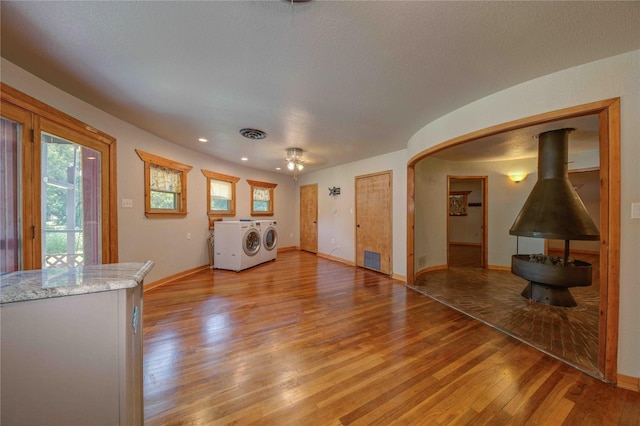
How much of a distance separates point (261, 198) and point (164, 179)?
2.67 metres

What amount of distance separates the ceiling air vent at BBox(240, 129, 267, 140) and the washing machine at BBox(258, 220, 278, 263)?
2.16m

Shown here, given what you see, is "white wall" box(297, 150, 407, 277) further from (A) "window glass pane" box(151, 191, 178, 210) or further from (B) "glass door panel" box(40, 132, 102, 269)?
(B) "glass door panel" box(40, 132, 102, 269)

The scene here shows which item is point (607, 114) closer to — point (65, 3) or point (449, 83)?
point (449, 83)

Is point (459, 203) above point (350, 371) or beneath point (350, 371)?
above

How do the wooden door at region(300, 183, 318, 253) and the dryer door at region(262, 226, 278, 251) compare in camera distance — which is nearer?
the dryer door at region(262, 226, 278, 251)

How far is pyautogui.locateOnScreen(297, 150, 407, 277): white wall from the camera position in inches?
161

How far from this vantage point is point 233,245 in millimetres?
4523

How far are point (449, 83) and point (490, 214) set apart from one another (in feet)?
13.0

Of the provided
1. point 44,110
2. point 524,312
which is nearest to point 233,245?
point 44,110

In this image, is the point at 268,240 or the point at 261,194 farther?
the point at 261,194

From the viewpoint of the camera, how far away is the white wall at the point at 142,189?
Result: 216 cm

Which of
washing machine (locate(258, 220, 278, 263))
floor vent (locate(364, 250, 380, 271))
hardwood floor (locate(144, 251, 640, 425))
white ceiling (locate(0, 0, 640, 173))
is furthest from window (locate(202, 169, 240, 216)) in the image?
floor vent (locate(364, 250, 380, 271))

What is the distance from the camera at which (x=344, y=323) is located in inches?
96.0

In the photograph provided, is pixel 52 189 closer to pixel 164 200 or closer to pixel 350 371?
pixel 164 200
